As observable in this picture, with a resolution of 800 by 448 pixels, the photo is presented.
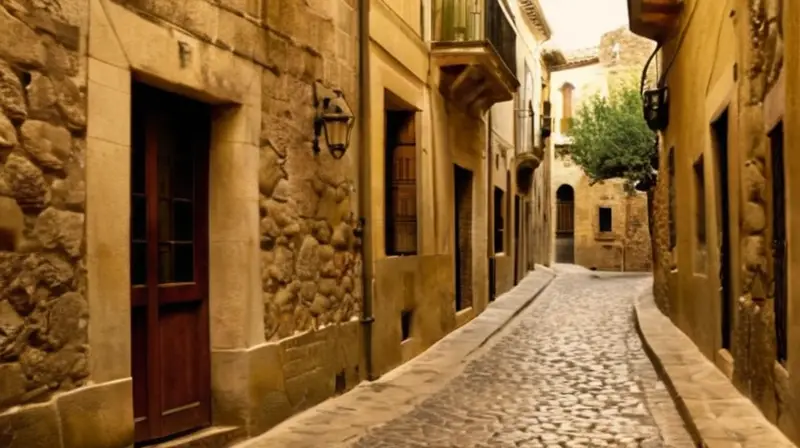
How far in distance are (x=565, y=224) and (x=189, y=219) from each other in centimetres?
3197

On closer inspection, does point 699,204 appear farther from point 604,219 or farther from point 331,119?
point 604,219

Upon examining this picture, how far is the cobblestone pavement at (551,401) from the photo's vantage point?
5957mm

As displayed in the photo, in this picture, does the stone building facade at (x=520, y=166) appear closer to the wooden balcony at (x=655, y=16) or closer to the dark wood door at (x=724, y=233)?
the wooden balcony at (x=655, y=16)

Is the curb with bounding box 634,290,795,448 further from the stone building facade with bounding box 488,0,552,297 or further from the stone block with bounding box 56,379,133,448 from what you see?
the stone building facade with bounding box 488,0,552,297

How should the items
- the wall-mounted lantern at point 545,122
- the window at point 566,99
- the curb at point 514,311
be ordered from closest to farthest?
1. the curb at point 514,311
2. the wall-mounted lantern at point 545,122
3. the window at point 566,99

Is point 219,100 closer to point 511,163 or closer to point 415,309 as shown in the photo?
point 415,309

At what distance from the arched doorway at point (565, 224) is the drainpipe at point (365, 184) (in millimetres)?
28993

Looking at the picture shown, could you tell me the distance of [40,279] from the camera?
3908 mm

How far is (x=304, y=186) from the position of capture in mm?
6695

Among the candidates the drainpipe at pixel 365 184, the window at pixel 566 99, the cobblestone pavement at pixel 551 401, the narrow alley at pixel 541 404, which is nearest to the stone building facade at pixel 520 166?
the cobblestone pavement at pixel 551 401

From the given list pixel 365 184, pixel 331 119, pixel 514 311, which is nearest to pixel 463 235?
pixel 514 311

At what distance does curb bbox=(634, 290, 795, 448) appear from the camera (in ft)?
17.4

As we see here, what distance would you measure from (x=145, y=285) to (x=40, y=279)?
3.94 ft

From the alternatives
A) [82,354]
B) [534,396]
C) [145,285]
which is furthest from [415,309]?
[82,354]
